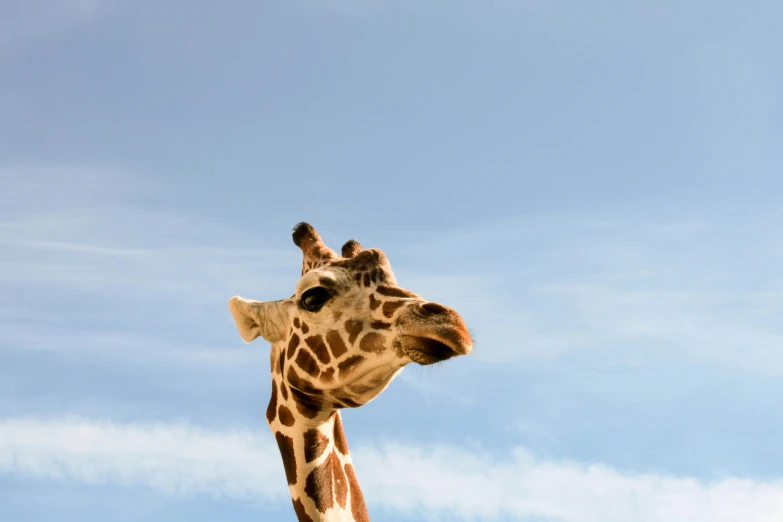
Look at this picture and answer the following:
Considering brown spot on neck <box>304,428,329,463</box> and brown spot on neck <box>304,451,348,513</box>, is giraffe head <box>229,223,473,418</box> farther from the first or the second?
brown spot on neck <box>304,451,348,513</box>

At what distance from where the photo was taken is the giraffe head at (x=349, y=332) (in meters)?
9.61

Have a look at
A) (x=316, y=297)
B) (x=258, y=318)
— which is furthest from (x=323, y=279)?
(x=258, y=318)

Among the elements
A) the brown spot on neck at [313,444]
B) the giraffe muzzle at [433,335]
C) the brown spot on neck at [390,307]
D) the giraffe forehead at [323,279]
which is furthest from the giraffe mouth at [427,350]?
the brown spot on neck at [313,444]

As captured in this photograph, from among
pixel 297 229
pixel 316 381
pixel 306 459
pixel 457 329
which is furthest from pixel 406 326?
pixel 297 229

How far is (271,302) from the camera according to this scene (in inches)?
441

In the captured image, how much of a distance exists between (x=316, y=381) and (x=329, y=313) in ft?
2.38

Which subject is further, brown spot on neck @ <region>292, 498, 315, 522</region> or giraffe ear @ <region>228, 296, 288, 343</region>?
giraffe ear @ <region>228, 296, 288, 343</region>

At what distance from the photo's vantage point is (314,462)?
10.6m

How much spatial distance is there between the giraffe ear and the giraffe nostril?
197cm

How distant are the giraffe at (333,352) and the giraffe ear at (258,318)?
11 millimetres

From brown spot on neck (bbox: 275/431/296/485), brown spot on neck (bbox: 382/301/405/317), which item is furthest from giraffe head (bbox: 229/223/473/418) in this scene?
brown spot on neck (bbox: 275/431/296/485)

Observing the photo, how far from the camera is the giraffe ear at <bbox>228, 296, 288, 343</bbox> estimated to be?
11031 mm

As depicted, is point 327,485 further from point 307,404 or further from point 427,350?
A: point 427,350

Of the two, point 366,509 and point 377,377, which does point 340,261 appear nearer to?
point 377,377
